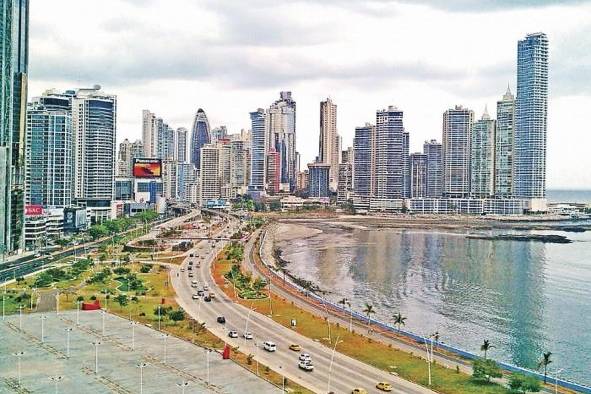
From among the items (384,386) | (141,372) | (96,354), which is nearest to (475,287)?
(384,386)

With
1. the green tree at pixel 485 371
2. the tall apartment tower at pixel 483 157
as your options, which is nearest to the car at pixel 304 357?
the green tree at pixel 485 371

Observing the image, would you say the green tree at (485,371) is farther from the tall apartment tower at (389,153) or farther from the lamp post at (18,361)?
the tall apartment tower at (389,153)

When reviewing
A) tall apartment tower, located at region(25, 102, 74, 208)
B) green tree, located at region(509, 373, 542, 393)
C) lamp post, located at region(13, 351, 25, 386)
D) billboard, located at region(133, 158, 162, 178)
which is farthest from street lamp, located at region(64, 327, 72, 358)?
billboard, located at region(133, 158, 162, 178)

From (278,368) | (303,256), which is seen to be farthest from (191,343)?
(303,256)

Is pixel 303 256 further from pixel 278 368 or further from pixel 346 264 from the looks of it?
pixel 278 368

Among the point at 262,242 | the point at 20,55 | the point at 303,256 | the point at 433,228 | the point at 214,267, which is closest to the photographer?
the point at 214,267
